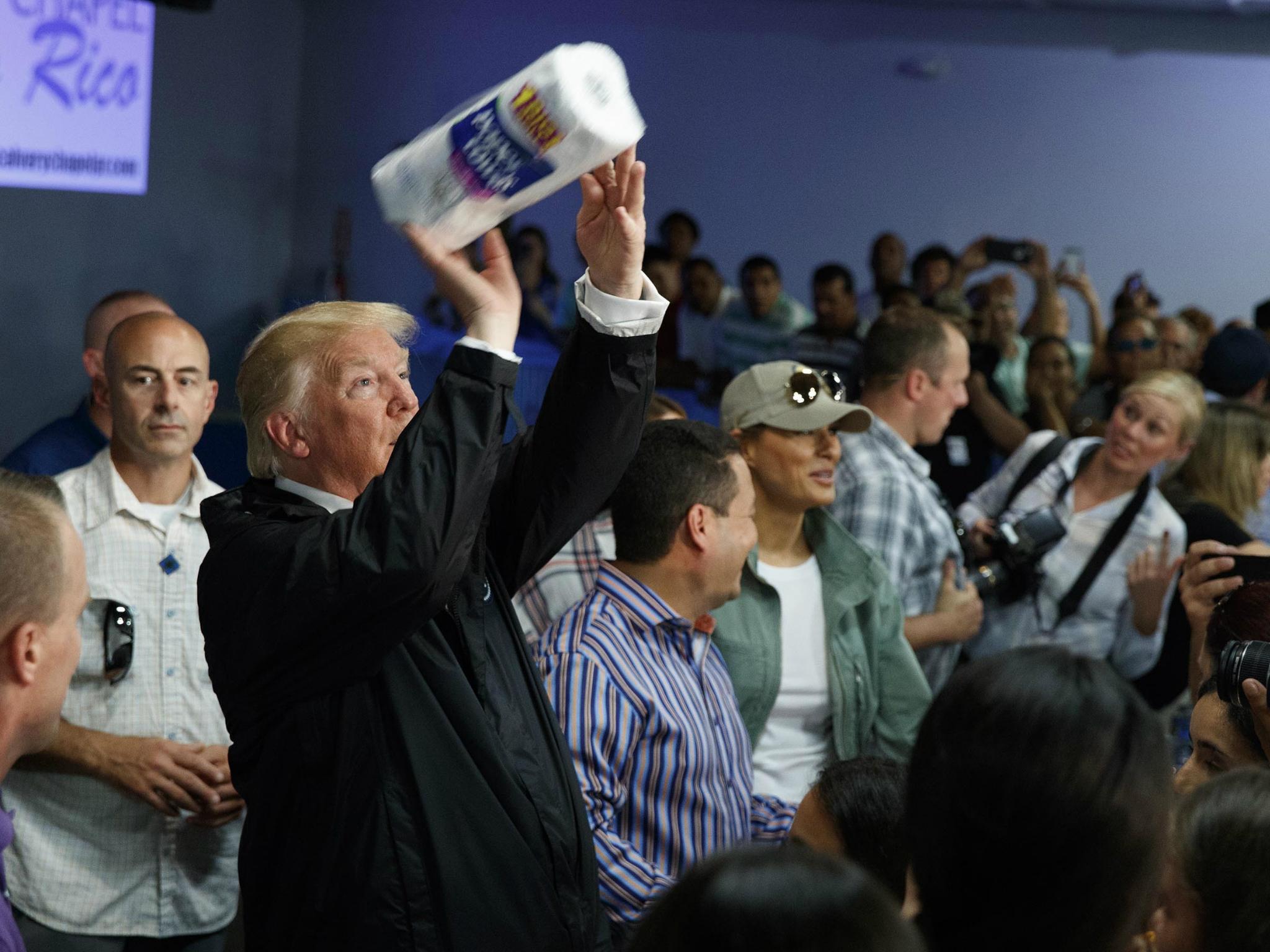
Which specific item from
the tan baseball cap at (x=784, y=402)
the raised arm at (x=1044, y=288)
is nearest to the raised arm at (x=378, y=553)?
the tan baseball cap at (x=784, y=402)

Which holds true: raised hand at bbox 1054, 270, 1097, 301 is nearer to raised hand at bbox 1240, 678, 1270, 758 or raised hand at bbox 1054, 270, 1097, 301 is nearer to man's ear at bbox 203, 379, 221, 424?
man's ear at bbox 203, 379, 221, 424

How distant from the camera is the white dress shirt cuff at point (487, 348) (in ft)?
4.49

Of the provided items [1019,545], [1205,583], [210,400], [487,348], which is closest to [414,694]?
[487,348]

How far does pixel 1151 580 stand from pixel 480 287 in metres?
2.42

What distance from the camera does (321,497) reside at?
4.98 ft

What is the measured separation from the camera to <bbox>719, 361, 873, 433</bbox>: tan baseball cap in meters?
2.60

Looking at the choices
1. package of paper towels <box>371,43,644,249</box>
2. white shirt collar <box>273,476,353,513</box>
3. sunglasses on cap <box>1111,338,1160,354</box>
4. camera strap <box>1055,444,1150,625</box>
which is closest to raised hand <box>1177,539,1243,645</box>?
camera strap <box>1055,444,1150,625</box>

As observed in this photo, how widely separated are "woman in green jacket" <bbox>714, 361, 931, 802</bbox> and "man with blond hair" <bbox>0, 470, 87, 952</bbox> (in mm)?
1232

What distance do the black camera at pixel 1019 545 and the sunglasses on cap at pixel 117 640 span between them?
195 centimetres

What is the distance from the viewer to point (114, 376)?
2.47m

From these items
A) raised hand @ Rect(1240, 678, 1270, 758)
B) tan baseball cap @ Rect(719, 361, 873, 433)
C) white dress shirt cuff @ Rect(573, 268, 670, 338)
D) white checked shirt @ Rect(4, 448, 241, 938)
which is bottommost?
white checked shirt @ Rect(4, 448, 241, 938)

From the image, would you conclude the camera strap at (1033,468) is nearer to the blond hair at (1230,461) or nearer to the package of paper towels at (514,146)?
the blond hair at (1230,461)

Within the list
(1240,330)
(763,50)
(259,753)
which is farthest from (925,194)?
(259,753)

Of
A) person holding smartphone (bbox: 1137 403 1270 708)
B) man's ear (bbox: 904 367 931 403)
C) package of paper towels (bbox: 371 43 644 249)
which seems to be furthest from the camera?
person holding smartphone (bbox: 1137 403 1270 708)
